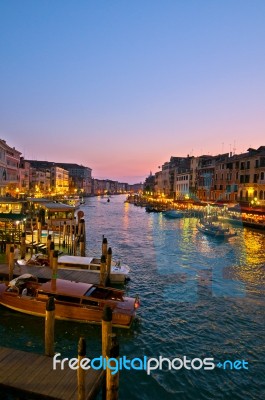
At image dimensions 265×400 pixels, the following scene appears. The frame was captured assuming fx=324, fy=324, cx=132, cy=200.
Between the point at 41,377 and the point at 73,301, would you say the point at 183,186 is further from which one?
the point at 41,377

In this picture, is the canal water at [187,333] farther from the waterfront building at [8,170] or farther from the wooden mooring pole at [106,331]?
the waterfront building at [8,170]

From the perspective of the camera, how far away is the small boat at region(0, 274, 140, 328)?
14.2m

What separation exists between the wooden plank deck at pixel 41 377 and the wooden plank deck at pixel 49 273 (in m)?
8.56

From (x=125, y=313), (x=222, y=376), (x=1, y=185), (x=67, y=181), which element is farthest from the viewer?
(x=67, y=181)

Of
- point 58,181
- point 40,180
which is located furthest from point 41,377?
point 58,181

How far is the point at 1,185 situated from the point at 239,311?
2264 inches

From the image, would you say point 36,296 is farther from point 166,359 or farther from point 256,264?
point 256,264

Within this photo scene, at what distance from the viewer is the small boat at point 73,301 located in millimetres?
14203

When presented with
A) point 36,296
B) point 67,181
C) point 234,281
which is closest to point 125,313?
point 36,296

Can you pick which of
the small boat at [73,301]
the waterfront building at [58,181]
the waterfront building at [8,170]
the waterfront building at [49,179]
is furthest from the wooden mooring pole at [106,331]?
the waterfront building at [58,181]

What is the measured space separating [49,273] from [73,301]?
14.8 ft

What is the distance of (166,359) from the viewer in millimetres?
12242

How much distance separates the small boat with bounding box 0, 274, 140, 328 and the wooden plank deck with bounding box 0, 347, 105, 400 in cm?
474

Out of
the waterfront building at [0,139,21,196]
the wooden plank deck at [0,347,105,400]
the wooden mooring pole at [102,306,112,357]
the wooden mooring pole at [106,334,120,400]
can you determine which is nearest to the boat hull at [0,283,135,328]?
the wooden plank deck at [0,347,105,400]
